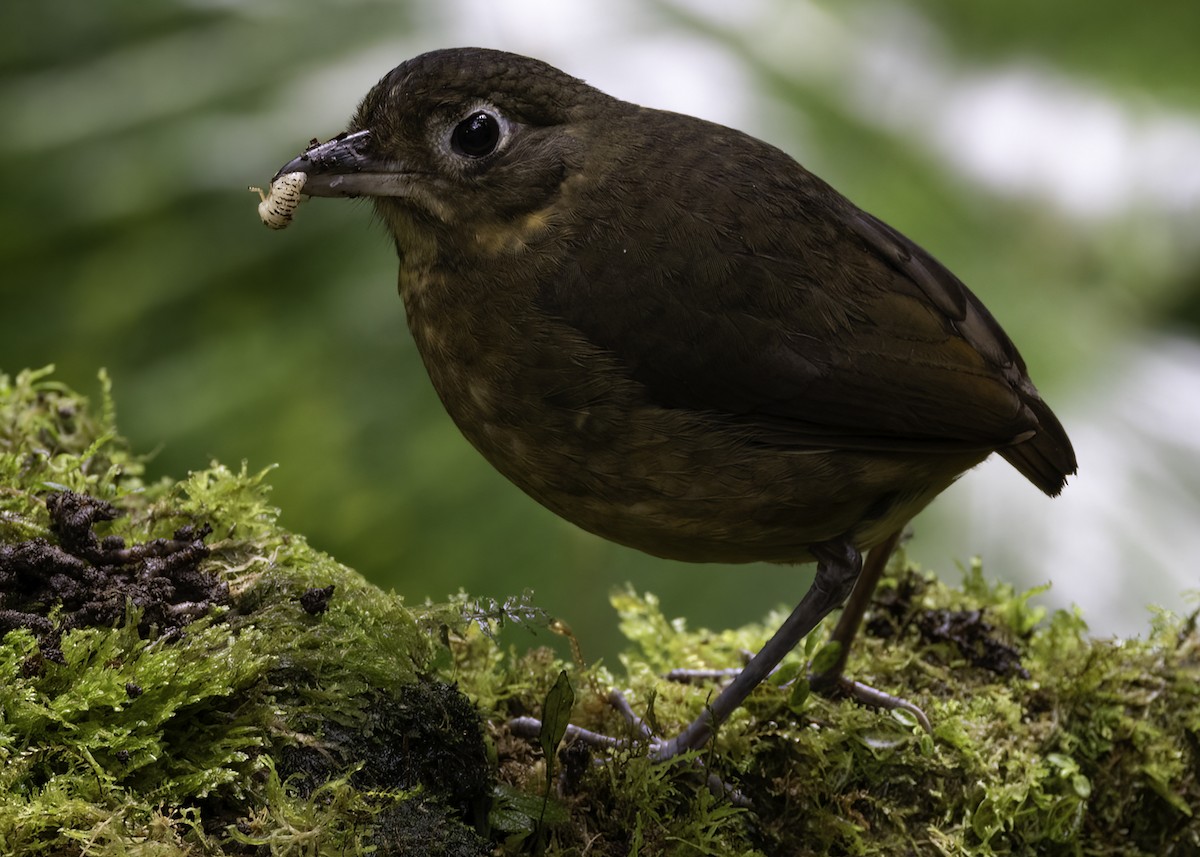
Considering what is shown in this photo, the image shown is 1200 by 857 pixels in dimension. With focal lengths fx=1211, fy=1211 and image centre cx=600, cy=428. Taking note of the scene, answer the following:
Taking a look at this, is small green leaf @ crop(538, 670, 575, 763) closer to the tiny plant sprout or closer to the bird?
the bird

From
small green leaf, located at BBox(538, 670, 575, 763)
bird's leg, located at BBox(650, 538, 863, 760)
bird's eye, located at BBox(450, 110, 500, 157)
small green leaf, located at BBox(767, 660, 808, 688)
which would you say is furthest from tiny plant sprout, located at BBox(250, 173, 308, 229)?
small green leaf, located at BBox(767, 660, 808, 688)

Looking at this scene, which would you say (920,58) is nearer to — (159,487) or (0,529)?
(159,487)

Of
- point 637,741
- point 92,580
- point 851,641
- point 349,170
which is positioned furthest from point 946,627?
point 92,580

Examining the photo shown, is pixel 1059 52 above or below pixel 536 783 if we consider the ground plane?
above

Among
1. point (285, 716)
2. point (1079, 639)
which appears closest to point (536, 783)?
point (285, 716)

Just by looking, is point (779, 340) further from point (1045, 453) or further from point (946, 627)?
point (946, 627)

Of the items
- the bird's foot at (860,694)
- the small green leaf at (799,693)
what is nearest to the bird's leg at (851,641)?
the bird's foot at (860,694)
